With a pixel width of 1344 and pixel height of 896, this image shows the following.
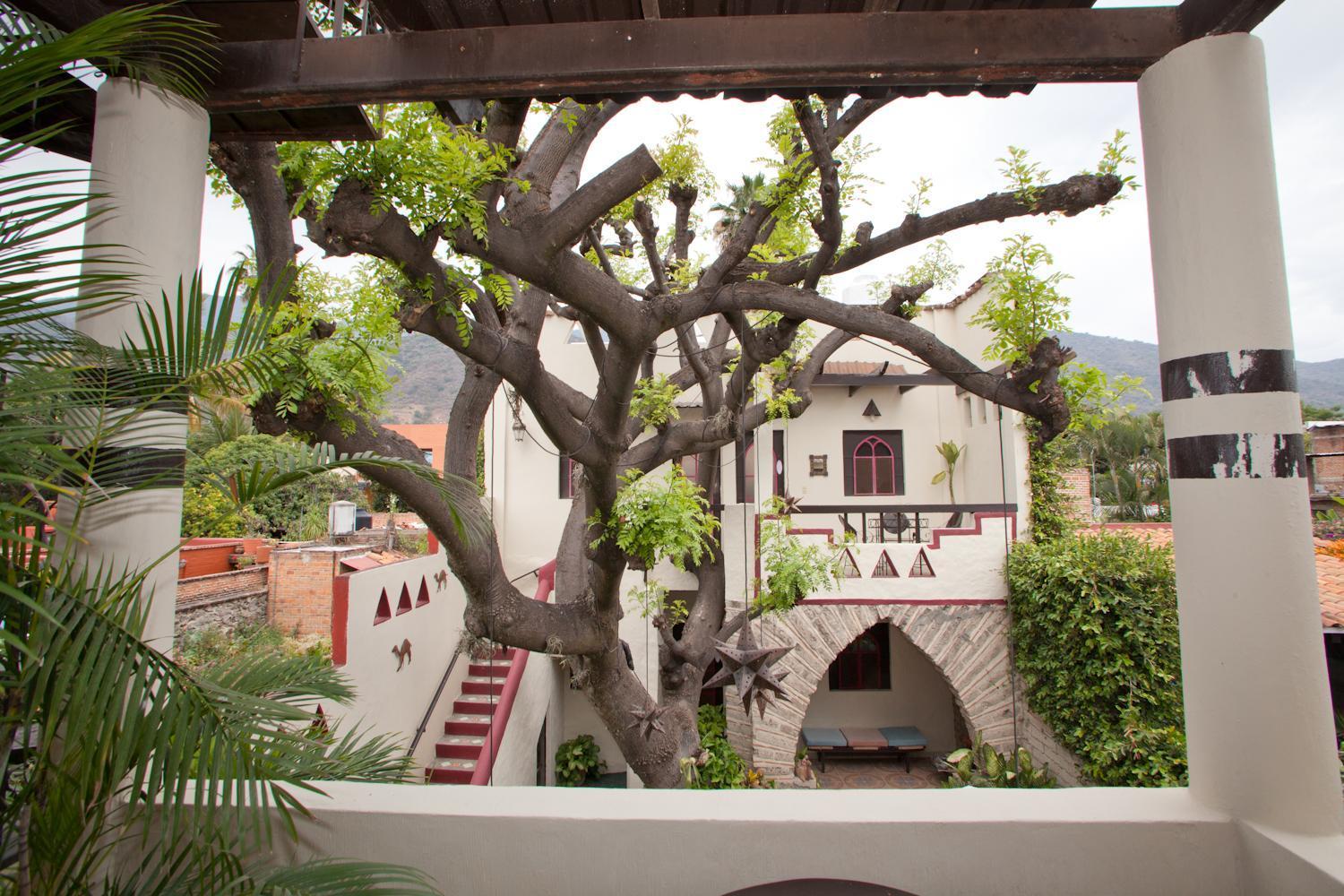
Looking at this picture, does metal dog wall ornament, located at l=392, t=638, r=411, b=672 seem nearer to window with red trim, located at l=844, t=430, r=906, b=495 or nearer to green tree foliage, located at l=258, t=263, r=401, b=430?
green tree foliage, located at l=258, t=263, r=401, b=430

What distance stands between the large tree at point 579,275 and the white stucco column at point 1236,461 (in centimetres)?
115

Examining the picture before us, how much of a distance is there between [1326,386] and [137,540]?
85.5m

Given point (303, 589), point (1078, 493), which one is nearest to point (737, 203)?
point (1078, 493)

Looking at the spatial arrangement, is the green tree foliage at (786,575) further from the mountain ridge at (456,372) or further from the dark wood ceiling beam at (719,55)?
the dark wood ceiling beam at (719,55)

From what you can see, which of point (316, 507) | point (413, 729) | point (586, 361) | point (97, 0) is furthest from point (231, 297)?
point (316, 507)

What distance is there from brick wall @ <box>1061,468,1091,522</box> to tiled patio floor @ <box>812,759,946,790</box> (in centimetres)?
364

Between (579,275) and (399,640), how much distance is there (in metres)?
4.91

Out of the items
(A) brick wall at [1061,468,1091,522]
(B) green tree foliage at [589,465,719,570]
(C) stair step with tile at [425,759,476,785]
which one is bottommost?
(C) stair step with tile at [425,759,476,785]

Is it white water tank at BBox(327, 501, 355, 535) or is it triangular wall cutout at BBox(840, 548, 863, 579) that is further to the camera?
white water tank at BBox(327, 501, 355, 535)

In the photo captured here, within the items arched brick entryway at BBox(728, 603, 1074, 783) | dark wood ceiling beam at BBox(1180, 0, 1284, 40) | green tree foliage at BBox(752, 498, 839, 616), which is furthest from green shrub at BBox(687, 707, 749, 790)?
dark wood ceiling beam at BBox(1180, 0, 1284, 40)

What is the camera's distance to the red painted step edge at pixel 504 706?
249 inches

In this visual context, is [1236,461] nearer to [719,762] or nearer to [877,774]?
[719,762]

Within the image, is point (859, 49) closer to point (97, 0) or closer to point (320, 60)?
point (320, 60)

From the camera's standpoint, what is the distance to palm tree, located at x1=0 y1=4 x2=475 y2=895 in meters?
1.25
